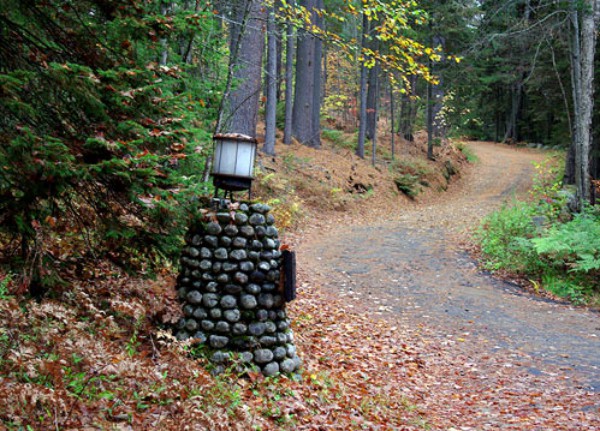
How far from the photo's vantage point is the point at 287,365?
215 inches

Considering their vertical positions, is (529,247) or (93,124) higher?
(93,124)

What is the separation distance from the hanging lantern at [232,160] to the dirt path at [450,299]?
422 centimetres

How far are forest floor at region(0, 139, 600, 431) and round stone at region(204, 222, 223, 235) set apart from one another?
88 centimetres

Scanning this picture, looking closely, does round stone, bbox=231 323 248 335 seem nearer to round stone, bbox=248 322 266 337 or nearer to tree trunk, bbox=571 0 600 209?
round stone, bbox=248 322 266 337

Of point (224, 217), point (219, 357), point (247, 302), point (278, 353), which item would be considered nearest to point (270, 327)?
point (278, 353)

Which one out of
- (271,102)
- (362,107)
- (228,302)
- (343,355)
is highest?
(362,107)

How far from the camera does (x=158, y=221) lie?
479cm

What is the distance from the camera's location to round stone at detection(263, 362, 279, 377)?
5.28 meters

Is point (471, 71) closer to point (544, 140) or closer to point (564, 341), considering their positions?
point (544, 140)

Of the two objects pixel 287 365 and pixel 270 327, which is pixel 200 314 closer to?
pixel 270 327

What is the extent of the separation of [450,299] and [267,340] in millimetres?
5228

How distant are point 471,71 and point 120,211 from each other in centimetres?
2335

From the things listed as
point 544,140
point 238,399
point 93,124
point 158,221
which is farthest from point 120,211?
point 544,140

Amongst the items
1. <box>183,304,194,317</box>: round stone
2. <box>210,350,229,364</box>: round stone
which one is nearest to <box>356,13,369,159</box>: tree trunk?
<box>183,304,194,317</box>: round stone
